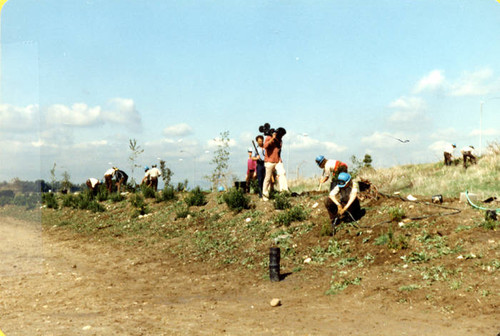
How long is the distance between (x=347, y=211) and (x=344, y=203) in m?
0.19

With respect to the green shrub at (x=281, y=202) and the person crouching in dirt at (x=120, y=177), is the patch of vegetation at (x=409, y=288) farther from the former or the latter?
the person crouching in dirt at (x=120, y=177)

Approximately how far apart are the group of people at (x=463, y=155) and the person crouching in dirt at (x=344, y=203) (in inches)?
447

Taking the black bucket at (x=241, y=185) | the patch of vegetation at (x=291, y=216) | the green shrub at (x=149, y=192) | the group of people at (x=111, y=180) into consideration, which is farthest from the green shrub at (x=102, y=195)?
the patch of vegetation at (x=291, y=216)

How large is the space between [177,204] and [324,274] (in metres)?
8.54

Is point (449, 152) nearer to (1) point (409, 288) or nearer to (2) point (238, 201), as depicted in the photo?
(2) point (238, 201)

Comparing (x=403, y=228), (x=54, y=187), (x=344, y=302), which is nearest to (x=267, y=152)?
(x=403, y=228)

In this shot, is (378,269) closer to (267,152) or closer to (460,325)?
(460,325)

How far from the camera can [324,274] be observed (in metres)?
8.16

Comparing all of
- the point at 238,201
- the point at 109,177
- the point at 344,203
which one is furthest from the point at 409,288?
the point at 109,177

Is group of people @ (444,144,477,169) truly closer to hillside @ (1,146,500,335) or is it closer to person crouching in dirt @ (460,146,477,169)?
person crouching in dirt @ (460,146,477,169)

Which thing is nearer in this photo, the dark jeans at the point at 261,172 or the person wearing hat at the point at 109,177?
the dark jeans at the point at 261,172

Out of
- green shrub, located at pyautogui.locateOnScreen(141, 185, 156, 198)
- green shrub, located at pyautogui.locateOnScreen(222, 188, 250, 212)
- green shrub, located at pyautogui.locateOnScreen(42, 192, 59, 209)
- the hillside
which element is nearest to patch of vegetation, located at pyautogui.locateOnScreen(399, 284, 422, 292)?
the hillside

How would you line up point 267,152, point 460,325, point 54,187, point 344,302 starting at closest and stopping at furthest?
point 460,325 < point 344,302 < point 267,152 < point 54,187

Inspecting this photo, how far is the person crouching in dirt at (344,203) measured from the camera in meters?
9.48
